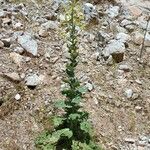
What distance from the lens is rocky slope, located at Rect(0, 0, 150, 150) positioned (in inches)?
362

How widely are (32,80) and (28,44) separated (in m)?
1.10

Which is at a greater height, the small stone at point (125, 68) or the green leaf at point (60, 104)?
the green leaf at point (60, 104)

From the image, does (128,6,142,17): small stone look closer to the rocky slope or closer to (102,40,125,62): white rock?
the rocky slope

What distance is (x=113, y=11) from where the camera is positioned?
1223cm

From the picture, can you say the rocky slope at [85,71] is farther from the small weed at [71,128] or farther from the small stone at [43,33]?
the small weed at [71,128]

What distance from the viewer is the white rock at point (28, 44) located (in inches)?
406

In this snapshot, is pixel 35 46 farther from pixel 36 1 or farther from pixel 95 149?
pixel 95 149

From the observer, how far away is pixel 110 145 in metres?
9.06

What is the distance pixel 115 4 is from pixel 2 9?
333cm

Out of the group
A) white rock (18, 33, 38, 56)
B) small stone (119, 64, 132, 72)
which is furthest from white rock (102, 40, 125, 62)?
white rock (18, 33, 38, 56)

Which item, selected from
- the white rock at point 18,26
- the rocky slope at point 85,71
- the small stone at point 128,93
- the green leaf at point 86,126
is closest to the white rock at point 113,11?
the rocky slope at point 85,71

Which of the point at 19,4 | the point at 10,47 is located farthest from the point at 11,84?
the point at 19,4

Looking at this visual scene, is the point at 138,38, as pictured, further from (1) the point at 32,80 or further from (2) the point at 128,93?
(1) the point at 32,80

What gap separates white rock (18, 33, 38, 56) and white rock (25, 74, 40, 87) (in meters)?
0.69
